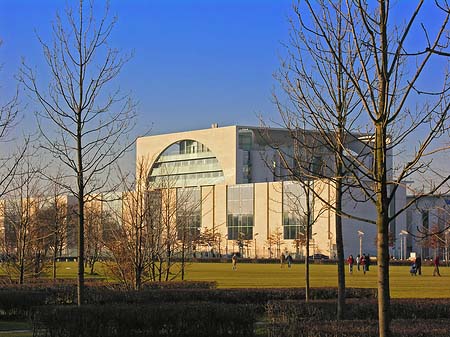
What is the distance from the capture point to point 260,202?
381 ft

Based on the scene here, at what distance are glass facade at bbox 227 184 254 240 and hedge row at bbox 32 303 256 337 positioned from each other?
327 ft

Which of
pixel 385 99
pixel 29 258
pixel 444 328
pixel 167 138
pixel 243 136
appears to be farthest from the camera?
pixel 167 138

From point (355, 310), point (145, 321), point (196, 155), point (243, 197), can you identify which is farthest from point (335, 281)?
point (196, 155)

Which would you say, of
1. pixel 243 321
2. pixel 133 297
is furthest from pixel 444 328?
pixel 133 297

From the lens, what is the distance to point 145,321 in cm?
1695

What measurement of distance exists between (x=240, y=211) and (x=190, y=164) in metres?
18.6

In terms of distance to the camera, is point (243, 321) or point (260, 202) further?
point (260, 202)

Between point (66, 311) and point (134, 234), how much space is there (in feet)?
43.0

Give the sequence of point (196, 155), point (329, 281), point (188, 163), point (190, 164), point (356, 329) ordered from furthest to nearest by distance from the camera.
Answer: point (188, 163) < point (190, 164) < point (196, 155) < point (329, 281) < point (356, 329)

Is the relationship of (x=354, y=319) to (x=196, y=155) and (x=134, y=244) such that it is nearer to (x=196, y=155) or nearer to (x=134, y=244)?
(x=134, y=244)

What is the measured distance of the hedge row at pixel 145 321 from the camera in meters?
16.3

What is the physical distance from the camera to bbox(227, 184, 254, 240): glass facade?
4636 inches

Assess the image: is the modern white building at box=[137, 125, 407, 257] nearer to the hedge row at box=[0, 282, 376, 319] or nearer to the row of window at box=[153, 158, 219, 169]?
the row of window at box=[153, 158, 219, 169]

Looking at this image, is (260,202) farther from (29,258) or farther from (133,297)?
(133,297)
